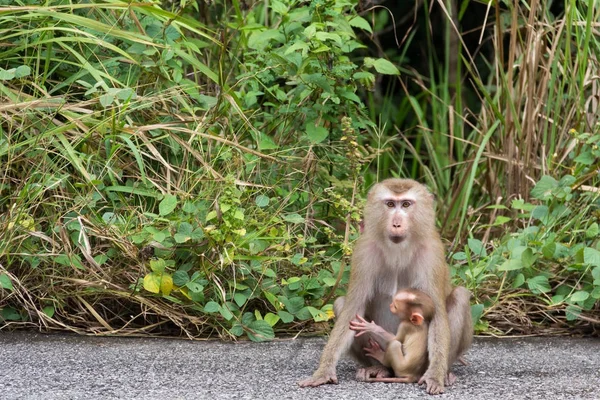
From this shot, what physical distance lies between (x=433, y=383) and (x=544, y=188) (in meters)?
1.91

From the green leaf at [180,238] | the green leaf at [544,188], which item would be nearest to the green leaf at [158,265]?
the green leaf at [180,238]

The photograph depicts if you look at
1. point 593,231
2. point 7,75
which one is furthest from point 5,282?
point 593,231

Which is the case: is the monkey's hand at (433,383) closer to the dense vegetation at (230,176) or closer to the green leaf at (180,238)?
the dense vegetation at (230,176)

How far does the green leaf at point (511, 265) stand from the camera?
550 centimetres

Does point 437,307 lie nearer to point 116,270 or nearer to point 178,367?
point 178,367

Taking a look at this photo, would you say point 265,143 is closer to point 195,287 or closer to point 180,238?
point 180,238

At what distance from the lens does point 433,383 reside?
4285 mm

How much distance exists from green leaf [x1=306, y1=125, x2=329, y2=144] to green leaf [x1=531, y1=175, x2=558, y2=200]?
1156 millimetres

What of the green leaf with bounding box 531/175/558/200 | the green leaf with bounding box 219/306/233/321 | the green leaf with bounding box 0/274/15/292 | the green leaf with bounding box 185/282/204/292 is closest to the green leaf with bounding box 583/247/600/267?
the green leaf with bounding box 531/175/558/200

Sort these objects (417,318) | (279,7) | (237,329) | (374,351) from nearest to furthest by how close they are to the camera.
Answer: (417,318) < (374,351) < (237,329) < (279,7)

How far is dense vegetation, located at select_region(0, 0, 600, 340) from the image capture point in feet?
17.4

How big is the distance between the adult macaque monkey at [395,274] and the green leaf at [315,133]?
1127mm

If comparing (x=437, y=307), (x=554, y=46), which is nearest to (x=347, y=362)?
(x=437, y=307)

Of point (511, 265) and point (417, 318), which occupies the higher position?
point (417, 318)
